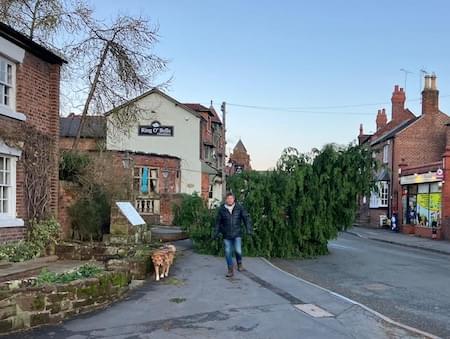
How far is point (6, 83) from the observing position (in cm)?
1234

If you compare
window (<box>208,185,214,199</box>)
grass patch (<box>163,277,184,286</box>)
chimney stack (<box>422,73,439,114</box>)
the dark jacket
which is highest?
chimney stack (<box>422,73,439,114</box>)

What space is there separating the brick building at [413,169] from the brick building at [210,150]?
12.9 meters

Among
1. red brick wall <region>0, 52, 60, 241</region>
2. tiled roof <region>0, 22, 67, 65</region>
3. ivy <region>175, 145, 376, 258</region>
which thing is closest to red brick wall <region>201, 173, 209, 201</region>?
ivy <region>175, 145, 376, 258</region>

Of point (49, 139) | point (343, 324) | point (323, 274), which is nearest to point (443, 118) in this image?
point (323, 274)

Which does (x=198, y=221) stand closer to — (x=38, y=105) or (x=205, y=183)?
(x=38, y=105)

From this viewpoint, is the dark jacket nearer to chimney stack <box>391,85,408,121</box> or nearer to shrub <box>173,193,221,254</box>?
shrub <box>173,193,221,254</box>

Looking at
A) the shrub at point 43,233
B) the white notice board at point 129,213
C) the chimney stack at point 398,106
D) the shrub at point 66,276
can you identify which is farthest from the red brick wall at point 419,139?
the shrub at point 66,276

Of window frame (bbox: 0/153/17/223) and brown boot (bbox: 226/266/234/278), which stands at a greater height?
window frame (bbox: 0/153/17/223)

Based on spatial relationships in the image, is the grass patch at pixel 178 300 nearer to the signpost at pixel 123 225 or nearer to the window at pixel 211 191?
the signpost at pixel 123 225

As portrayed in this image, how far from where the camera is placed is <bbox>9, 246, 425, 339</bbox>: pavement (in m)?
6.74

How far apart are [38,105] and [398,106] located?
43.5 m

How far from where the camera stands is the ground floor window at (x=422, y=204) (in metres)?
31.4

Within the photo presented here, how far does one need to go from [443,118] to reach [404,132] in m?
3.48

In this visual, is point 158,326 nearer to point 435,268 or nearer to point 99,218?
point 99,218
